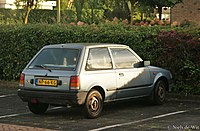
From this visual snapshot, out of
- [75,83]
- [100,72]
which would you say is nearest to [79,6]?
[100,72]

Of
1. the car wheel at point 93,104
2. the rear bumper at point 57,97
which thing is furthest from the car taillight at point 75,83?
the car wheel at point 93,104

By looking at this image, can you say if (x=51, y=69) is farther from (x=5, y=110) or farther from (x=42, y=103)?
(x=5, y=110)

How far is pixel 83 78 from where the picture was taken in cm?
1034

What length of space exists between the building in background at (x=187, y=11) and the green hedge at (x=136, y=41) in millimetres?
18485

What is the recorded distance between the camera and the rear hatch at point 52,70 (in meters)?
10.3

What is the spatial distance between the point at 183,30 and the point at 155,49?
98cm

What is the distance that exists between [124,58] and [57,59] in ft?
5.57

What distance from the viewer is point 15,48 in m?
17.3

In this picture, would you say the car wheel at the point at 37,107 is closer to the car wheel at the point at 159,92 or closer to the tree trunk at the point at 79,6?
the car wheel at the point at 159,92

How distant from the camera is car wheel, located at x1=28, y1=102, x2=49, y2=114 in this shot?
1121 cm

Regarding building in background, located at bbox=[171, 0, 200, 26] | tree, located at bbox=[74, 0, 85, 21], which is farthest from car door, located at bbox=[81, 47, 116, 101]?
tree, located at bbox=[74, 0, 85, 21]

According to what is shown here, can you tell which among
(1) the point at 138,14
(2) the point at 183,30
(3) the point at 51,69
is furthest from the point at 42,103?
(1) the point at 138,14

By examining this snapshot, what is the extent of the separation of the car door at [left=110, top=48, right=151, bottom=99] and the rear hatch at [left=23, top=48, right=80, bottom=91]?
1.14 m

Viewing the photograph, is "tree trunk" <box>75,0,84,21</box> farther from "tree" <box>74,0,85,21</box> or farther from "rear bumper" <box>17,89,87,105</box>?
"rear bumper" <box>17,89,87,105</box>
